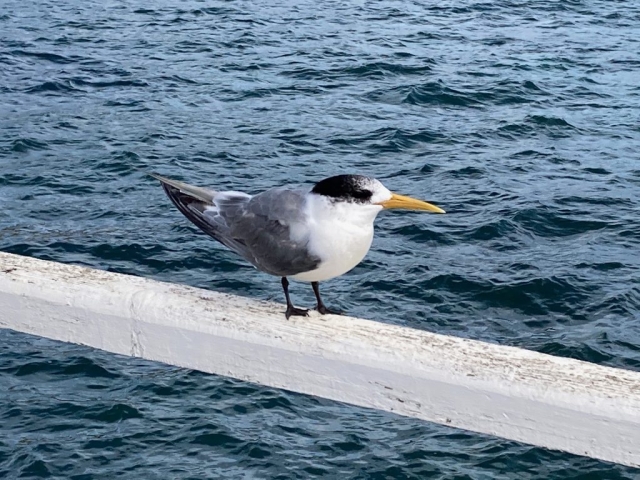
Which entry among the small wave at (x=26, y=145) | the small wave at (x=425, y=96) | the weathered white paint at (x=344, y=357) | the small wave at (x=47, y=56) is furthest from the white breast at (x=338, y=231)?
the small wave at (x=47, y=56)

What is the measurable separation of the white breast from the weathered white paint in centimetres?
76

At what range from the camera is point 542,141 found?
12.8 m

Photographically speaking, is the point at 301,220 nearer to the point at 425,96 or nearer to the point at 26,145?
the point at 26,145

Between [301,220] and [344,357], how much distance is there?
1.46m

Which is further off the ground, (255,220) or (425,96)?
(255,220)

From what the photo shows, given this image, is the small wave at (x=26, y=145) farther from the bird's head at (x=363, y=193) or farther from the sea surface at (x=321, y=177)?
the bird's head at (x=363, y=193)

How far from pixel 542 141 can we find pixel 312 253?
29.2 feet

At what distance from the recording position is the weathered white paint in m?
2.73

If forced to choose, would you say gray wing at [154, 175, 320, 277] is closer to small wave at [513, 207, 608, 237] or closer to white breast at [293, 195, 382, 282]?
white breast at [293, 195, 382, 282]

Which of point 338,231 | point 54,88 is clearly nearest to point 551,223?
point 338,231

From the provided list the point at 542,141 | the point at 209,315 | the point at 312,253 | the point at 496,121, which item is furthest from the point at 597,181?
the point at 209,315

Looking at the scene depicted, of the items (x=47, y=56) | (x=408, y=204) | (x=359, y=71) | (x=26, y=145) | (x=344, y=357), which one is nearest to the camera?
(x=344, y=357)

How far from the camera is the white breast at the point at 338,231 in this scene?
4195 mm

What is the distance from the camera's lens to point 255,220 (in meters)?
4.66
